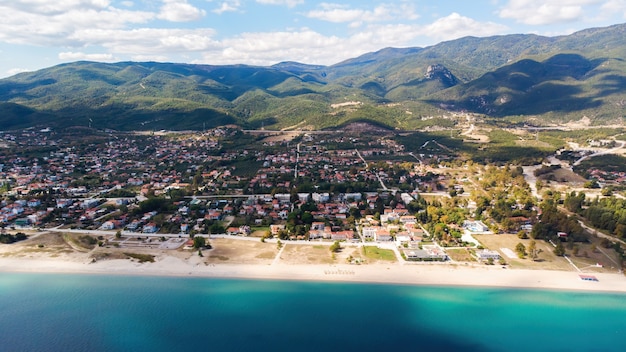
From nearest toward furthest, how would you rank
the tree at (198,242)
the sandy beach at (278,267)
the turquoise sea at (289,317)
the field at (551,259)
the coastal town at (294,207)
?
1. the turquoise sea at (289,317)
2. the sandy beach at (278,267)
3. the field at (551,259)
4. the coastal town at (294,207)
5. the tree at (198,242)

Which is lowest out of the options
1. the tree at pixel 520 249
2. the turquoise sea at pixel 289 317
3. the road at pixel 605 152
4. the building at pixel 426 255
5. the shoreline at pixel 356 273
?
the turquoise sea at pixel 289 317

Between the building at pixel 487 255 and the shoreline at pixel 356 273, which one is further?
the building at pixel 487 255

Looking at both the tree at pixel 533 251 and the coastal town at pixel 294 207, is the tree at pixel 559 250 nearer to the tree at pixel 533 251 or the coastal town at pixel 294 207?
the coastal town at pixel 294 207

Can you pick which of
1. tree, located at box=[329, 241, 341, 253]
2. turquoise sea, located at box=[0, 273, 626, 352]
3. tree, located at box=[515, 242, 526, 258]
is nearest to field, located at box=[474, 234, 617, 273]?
tree, located at box=[515, 242, 526, 258]

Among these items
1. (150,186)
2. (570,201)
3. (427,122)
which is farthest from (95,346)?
(427,122)

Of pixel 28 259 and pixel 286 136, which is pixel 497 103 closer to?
pixel 286 136

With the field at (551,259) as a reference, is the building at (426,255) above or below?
above

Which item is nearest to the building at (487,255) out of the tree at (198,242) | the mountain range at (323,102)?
the tree at (198,242)
